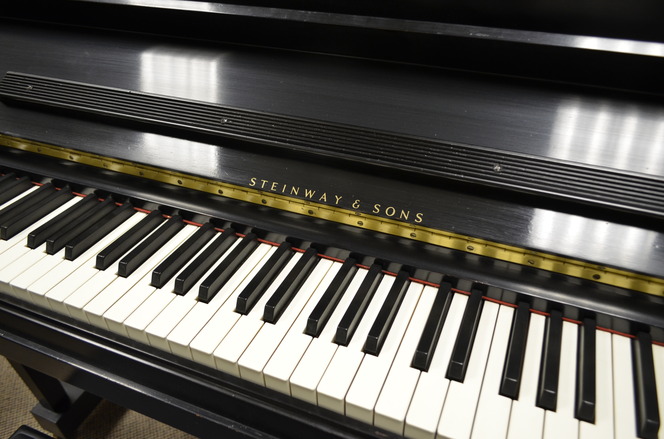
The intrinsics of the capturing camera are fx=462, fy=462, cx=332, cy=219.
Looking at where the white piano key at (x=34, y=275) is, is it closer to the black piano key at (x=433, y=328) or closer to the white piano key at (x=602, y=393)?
the black piano key at (x=433, y=328)

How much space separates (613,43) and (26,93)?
1.52 meters

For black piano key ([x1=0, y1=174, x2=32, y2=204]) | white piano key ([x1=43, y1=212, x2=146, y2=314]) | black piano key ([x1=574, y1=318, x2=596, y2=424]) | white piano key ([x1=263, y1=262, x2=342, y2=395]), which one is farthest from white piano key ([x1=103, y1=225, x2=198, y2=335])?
black piano key ([x1=574, y1=318, x2=596, y2=424])

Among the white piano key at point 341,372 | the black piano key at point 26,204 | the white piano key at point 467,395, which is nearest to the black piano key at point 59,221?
the black piano key at point 26,204

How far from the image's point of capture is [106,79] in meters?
1.32

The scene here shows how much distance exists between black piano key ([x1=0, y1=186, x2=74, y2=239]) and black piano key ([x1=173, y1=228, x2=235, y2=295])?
20.3 inches

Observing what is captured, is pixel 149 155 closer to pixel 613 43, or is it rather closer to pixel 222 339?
pixel 222 339

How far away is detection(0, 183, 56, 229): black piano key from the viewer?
4.10ft

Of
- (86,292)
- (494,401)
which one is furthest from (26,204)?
(494,401)

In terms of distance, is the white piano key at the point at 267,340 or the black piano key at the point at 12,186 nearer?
the white piano key at the point at 267,340

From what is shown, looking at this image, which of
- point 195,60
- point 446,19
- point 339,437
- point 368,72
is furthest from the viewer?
point 195,60

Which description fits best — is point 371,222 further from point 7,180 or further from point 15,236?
point 7,180

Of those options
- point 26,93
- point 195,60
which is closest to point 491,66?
point 195,60

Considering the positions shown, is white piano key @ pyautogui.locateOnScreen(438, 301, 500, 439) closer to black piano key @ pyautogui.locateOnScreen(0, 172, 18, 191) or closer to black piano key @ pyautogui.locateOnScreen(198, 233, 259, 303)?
black piano key @ pyautogui.locateOnScreen(198, 233, 259, 303)

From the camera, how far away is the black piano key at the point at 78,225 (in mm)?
1159
